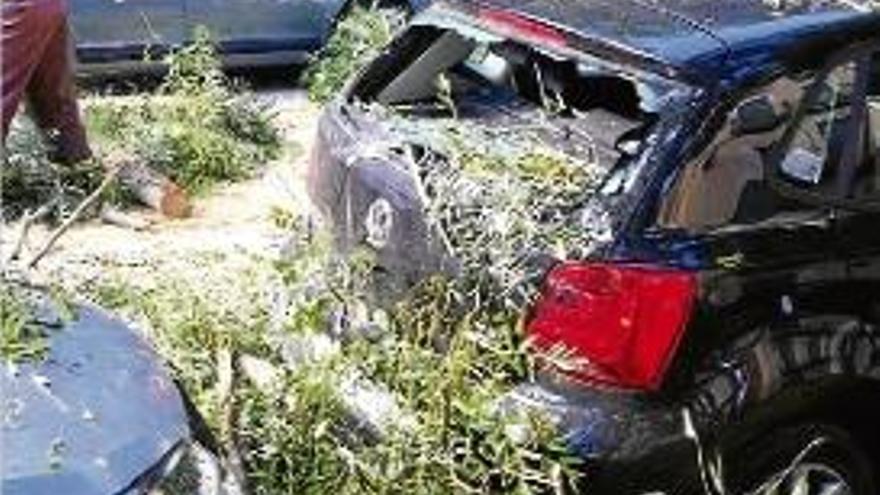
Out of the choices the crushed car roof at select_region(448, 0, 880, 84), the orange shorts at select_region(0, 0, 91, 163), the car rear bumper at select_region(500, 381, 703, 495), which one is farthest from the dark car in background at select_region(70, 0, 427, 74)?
the car rear bumper at select_region(500, 381, 703, 495)

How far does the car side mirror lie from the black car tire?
2.60 feet

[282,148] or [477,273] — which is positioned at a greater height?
[477,273]

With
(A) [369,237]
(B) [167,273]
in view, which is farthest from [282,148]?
(A) [369,237]

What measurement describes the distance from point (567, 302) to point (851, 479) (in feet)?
3.57

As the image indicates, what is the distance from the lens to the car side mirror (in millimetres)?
4523

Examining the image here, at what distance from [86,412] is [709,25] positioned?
2183mm

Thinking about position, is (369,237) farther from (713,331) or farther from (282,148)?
(282,148)

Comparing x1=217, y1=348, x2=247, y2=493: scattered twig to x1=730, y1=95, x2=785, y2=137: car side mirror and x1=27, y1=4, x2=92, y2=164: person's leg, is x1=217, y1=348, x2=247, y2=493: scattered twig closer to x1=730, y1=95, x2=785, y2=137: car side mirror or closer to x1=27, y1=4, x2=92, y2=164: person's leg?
x1=730, y1=95, x2=785, y2=137: car side mirror

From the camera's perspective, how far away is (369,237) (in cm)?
491

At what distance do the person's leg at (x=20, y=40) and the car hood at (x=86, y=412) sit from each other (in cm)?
377

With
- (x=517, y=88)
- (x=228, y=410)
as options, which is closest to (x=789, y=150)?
(x=517, y=88)

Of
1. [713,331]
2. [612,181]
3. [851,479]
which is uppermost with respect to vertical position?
[612,181]

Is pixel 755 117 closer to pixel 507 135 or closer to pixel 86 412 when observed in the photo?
pixel 507 135

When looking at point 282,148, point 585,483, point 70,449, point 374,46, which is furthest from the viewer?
point 374,46
